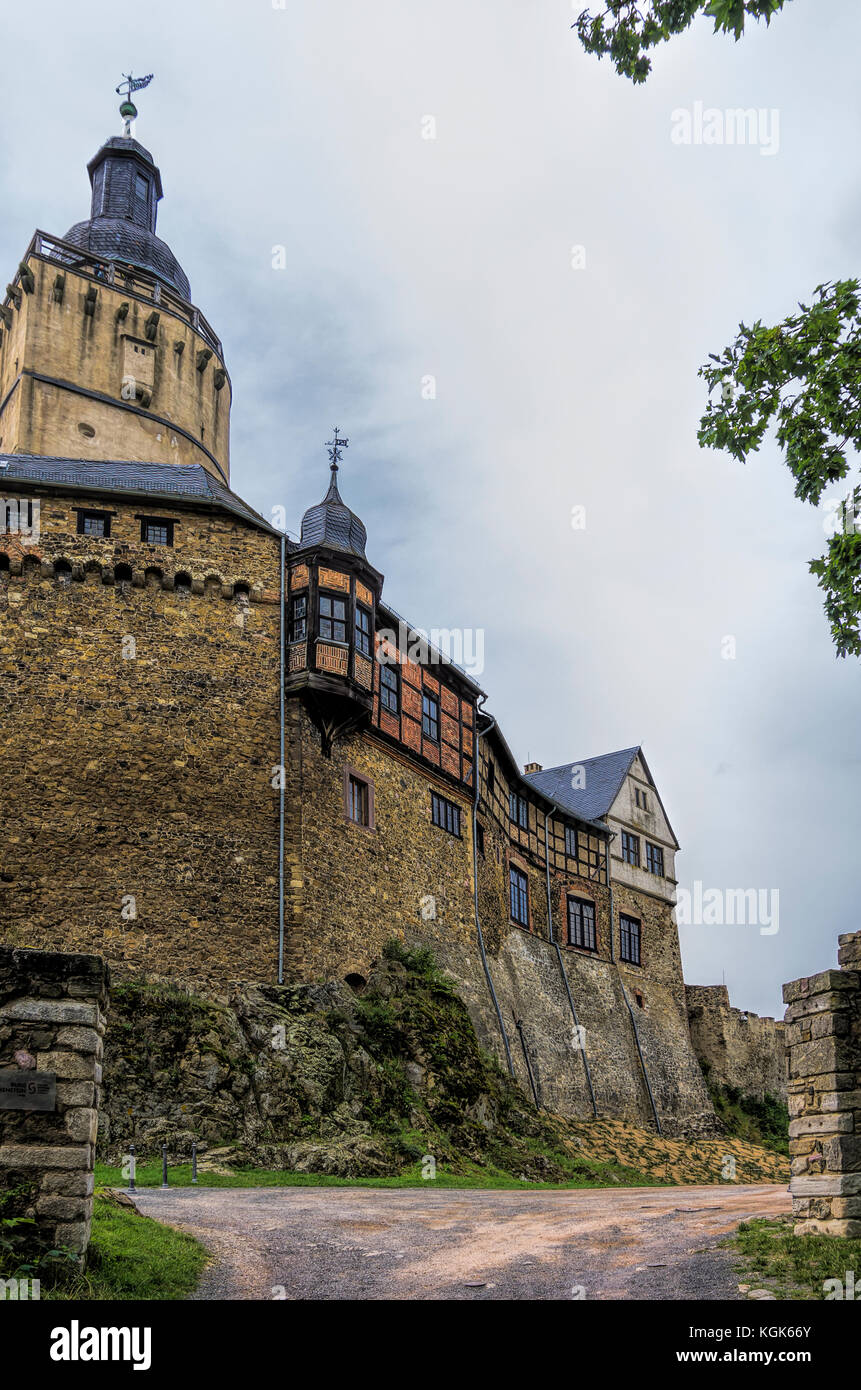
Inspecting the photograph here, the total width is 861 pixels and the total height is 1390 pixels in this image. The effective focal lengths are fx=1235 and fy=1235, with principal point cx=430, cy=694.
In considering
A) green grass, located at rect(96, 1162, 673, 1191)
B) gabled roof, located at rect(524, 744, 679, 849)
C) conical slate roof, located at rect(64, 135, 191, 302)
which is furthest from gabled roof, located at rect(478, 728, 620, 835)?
conical slate roof, located at rect(64, 135, 191, 302)

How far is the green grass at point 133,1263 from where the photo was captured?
910cm

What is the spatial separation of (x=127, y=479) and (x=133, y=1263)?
22.2 meters

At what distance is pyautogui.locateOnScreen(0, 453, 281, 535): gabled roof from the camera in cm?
2775

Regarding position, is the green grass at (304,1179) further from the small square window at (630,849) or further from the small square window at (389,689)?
the small square window at (630,849)

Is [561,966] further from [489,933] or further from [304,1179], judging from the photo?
[304,1179]

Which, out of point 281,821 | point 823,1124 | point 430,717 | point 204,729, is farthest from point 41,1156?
point 430,717

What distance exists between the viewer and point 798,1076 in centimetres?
1207

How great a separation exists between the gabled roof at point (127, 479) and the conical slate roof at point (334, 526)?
1.01 m

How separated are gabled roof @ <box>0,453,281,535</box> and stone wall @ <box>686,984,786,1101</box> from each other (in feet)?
98.3

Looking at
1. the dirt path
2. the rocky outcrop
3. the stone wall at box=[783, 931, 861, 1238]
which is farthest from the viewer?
the rocky outcrop

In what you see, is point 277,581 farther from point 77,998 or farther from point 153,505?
point 77,998

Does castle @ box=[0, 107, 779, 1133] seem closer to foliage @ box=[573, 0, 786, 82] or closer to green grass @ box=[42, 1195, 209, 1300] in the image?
green grass @ box=[42, 1195, 209, 1300]

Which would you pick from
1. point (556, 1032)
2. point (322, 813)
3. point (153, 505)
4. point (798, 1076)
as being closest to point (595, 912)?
point (556, 1032)

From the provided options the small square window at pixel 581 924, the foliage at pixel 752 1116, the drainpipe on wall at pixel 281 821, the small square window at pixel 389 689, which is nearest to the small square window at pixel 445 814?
the small square window at pixel 389 689
